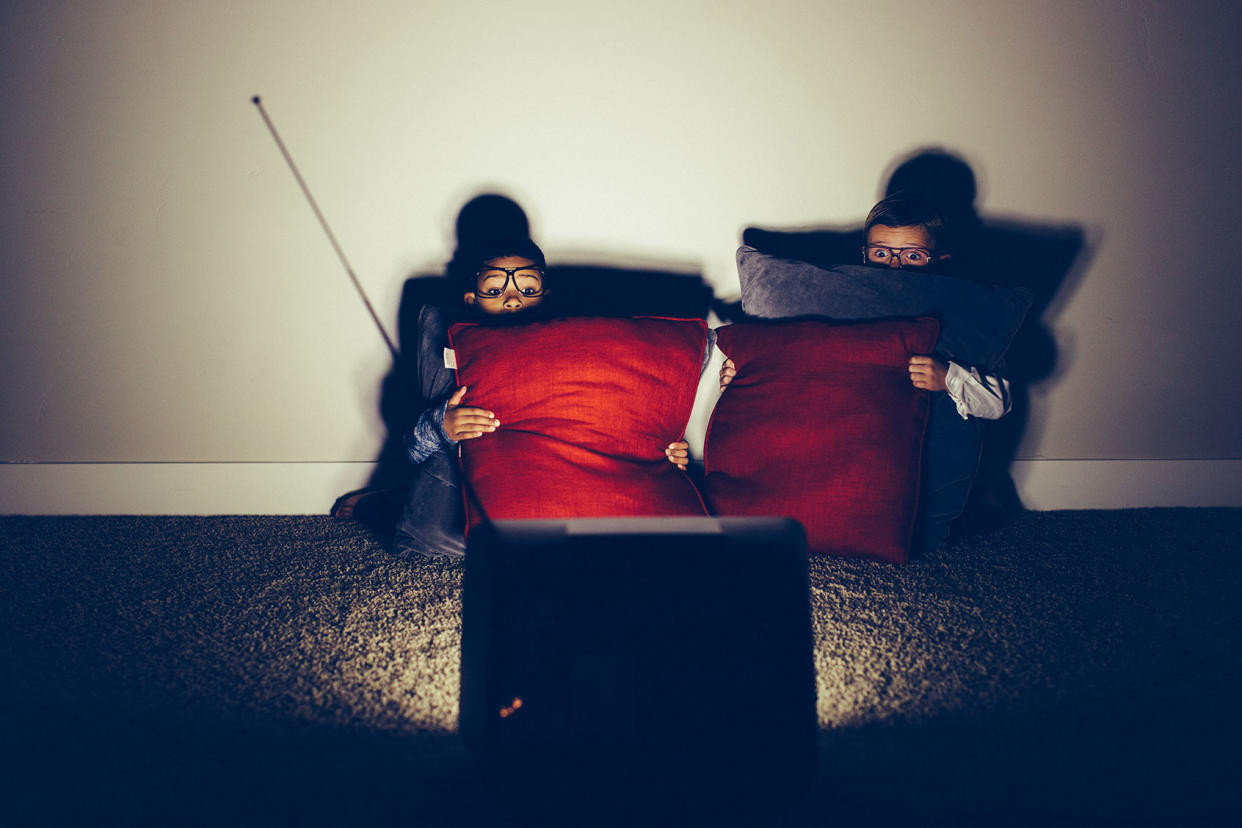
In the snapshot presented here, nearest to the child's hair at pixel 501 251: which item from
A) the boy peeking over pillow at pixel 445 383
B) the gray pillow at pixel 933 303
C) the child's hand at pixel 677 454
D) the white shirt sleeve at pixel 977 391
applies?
the boy peeking over pillow at pixel 445 383

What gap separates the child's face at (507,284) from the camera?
1.35 m

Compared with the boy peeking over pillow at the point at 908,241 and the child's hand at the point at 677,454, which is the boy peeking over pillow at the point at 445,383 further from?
the boy peeking over pillow at the point at 908,241

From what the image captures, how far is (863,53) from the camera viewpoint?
1.50 metres

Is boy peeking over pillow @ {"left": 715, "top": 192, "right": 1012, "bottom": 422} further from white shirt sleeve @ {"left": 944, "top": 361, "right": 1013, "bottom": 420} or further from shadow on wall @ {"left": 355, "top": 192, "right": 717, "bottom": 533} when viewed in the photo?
shadow on wall @ {"left": 355, "top": 192, "right": 717, "bottom": 533}

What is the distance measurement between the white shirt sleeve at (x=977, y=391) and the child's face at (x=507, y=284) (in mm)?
888

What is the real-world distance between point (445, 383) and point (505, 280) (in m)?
0.26

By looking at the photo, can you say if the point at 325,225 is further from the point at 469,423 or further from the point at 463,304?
the point at 469,423

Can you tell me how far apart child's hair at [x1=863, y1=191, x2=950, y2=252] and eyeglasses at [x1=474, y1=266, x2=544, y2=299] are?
2.63 feet

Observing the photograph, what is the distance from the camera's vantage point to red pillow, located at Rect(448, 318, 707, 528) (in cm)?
115

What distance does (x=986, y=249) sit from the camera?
1.60 meters

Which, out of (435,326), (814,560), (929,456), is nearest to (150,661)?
(435,326)

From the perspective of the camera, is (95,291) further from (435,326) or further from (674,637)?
(674,637)

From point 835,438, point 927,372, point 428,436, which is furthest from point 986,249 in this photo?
point 428,436

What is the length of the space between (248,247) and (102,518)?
2.72 feet
